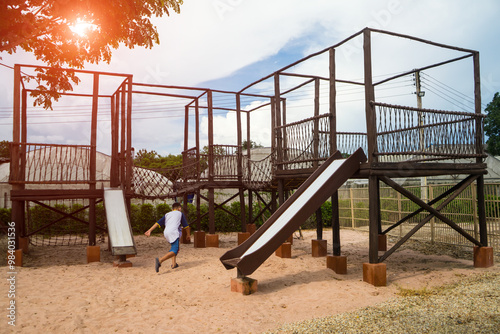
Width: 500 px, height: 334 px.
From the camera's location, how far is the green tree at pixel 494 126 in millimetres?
38000

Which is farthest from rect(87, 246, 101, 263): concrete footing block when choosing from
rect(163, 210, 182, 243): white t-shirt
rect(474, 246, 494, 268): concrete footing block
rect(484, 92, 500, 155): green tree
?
rect(484, 92, 500, 155): green tree

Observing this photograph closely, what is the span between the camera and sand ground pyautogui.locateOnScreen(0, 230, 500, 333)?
5426 mm

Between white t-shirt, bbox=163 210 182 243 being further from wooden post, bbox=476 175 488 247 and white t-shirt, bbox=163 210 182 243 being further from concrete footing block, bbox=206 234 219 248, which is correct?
wooden post, bbox=476 175 488 247

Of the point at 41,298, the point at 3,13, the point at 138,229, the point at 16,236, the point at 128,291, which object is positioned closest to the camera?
the point at 41,298

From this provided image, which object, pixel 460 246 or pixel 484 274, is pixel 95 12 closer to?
pixel 484 274

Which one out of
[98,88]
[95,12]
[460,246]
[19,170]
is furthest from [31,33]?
[460,246]

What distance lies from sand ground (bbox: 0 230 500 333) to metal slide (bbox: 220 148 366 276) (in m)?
0.54

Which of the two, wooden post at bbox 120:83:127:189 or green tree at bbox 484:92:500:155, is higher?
green tree at bbox 484:92:500:155

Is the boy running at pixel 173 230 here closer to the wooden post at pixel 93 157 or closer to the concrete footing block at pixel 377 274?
the wooden post at pixel 93 157

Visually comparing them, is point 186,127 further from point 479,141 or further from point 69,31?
point 479,141

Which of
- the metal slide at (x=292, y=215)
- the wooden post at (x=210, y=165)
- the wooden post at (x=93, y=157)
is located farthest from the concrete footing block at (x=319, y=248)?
the wooden post at (x=93, y=157)

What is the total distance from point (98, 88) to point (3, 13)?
3292 mm

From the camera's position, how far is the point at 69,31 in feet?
32.8

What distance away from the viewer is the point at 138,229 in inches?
687
